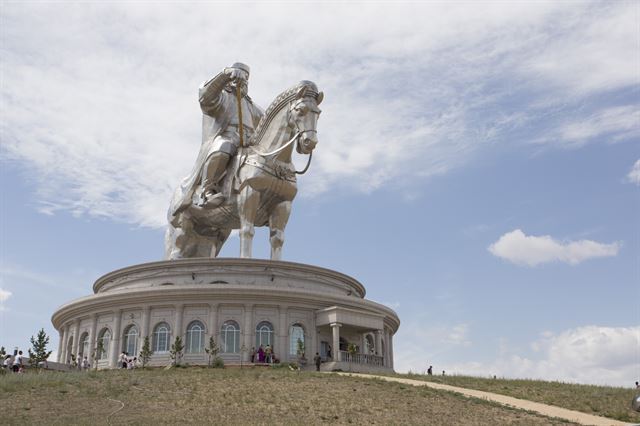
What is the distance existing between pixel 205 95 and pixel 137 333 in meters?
12.3

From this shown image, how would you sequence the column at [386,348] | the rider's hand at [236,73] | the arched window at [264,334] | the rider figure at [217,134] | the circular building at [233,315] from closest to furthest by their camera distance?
the circular building at [233,315]
the arched window at [264,334]
the rider's hand at [236,73]
the rider figure at [217,134]
the column at [386,348]

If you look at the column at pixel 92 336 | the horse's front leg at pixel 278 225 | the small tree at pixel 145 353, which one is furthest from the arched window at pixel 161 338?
the horse's front leg at pixel 278 225

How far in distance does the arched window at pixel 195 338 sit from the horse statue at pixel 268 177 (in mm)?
4155

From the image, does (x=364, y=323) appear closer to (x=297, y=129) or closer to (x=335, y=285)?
(x=335, y=285)

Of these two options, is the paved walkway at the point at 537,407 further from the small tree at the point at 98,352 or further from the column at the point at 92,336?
the column at the point at 92,336

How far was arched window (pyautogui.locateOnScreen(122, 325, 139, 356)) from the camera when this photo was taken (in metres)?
34.3

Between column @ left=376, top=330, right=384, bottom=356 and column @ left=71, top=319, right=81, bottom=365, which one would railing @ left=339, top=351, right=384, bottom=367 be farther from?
column @ left=71, top=319, right=81, bottom=365

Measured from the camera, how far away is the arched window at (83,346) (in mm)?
36744

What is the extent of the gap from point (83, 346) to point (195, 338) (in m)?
7.72

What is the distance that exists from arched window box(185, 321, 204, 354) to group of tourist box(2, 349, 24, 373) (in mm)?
7131

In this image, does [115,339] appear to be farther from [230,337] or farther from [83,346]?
[230,337]

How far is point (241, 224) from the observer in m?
35.1

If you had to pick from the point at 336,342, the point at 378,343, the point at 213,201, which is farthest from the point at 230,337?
the point at 378,343

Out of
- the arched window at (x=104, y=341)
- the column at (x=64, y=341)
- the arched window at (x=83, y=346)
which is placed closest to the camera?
the arched window at (x=104, y=341)
